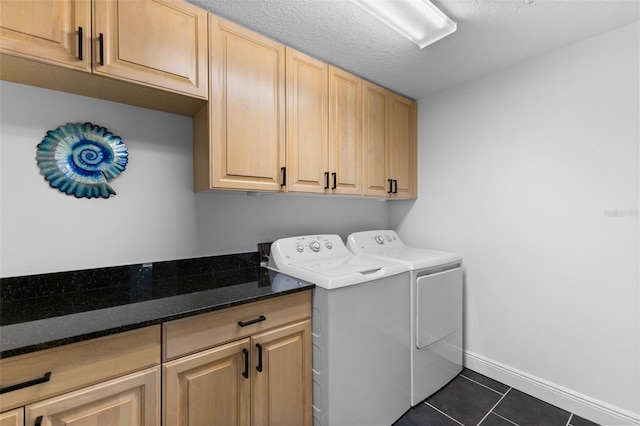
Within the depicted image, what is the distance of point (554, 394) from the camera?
1.86 m

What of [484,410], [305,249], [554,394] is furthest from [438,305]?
[305,249]

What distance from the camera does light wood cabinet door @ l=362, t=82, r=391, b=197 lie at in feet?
7.14

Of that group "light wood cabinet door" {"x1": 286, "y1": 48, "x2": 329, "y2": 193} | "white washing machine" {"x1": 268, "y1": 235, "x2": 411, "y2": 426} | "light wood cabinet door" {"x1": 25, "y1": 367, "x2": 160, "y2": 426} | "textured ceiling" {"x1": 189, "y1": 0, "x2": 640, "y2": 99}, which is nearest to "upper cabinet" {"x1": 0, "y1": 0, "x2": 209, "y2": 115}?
"textured ceiling" {"x1": 189, "y1": 0, "x2": 640, "y2": 99}

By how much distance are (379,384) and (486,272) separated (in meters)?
1.21

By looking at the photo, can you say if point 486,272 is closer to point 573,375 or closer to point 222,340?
point 573,375

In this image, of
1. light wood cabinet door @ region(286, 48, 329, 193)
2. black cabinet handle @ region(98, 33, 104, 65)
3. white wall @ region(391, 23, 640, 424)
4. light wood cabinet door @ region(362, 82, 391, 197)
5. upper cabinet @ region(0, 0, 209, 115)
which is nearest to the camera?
upper cabinet @ region(0, 0, 209, 115)

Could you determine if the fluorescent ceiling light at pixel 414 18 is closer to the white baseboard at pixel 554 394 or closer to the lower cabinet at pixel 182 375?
the lower cabinet at pixel 182 375

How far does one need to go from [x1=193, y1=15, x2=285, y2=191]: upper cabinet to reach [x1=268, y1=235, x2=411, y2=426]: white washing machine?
1.76ft

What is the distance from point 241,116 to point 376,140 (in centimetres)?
113

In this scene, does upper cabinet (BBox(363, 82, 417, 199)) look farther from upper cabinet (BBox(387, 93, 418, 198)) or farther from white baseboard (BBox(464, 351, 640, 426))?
white baseboard (BBox(464, 351, 640, 426))

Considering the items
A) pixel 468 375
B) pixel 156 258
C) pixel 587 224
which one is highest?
pixel 587 224

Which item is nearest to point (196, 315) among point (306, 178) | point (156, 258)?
point (156, 258)

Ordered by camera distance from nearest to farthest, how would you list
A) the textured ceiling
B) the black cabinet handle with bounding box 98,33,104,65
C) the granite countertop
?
the granite countertop → the black cabinet handle with bounding box 98,33,104,65 → the textured ceiling

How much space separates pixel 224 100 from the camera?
4.89ft
